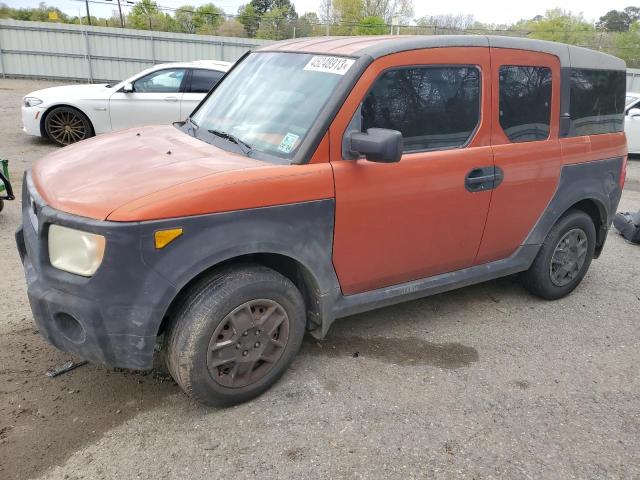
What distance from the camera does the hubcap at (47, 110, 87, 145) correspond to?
30.0ft

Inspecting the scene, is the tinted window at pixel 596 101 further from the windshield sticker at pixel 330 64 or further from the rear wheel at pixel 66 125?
the rear wheel at pixel 66 125

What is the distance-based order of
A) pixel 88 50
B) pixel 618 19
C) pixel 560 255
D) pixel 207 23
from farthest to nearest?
pixel 618 19 < pixel 207 23 < pixel 88 50 < pixel 560 255

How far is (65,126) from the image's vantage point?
920 centimetres

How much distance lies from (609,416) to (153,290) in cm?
262

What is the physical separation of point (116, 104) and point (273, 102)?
686 cm

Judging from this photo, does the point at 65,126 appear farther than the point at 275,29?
No

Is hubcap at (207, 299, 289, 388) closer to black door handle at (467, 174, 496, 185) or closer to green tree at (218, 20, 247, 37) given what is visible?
black door handle at (467, 174, 496, 185)

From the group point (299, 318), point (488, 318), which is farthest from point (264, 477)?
point (488, 318)

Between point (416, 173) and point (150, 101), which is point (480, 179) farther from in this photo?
point (150, 101)

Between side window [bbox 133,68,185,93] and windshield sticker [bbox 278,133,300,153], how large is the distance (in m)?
7.06

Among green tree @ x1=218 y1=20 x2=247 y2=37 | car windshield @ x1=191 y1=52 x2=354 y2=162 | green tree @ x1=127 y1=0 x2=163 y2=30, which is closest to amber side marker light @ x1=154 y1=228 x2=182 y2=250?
car windshield @ x1=191 y1=52 x2=354 y2=162

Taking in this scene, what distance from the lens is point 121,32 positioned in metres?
22.3

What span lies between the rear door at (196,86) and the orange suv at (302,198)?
18.7ft

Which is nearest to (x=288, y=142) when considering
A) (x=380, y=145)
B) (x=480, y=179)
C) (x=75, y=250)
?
(x=380, y=145)
